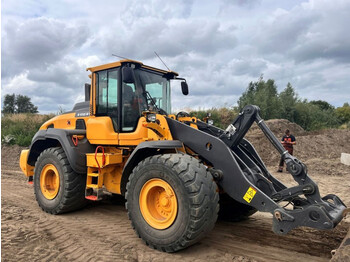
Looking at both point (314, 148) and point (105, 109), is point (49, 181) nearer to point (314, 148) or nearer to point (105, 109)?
point (105, 109)

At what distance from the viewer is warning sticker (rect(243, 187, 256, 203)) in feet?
13.1

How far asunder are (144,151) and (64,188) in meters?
1.98

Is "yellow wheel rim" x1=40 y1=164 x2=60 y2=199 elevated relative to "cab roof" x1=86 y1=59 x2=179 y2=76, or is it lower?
lower

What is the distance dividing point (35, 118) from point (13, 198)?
46.8ft

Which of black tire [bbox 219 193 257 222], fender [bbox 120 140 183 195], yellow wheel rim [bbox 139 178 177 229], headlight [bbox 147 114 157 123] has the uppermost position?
headlight [bbox 147 114 157 123]

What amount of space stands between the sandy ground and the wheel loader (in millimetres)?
264

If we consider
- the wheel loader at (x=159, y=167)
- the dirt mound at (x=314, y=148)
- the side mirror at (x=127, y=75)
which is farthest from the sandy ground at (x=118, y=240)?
the dirt mound at (x=314, y=148)

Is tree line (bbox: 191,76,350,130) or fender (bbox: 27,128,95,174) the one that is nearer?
fender (bbox: 27,128,95,174)

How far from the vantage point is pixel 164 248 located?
4.14 meters

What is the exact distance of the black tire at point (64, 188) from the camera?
5789 millimetres

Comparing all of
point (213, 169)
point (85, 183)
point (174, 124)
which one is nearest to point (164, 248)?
point (213, 169)

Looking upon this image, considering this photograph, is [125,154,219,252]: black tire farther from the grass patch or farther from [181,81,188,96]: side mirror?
the grass patch

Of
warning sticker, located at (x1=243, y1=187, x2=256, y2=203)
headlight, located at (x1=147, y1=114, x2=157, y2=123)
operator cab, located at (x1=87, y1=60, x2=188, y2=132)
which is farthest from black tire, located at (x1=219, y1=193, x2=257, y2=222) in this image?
operator cab, located at (x1=87, y1=60, x2=188, y2=132)

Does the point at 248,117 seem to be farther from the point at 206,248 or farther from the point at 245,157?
the point at 206,248
